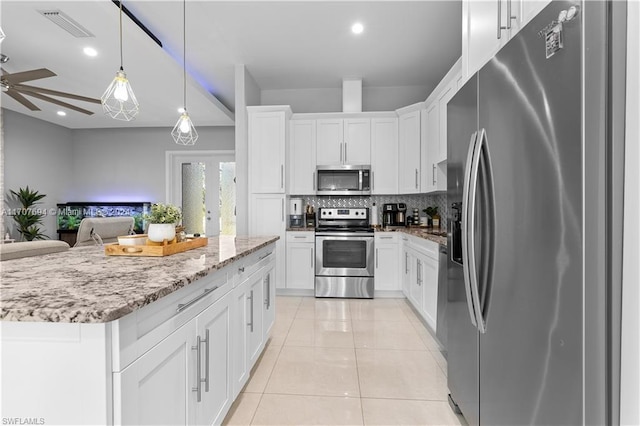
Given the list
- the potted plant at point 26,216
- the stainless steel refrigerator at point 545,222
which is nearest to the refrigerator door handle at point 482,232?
the stainless steel refrigerator at point 545,222

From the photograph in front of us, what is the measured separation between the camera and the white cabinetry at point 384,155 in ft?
14.5

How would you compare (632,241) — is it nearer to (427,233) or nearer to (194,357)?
(194,357)

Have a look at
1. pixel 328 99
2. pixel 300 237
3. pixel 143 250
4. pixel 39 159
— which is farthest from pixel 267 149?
pixel 39 159

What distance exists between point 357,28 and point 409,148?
1.62 m

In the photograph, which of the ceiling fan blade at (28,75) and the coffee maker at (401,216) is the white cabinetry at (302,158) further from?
the ceiling fan blade at (28,75)

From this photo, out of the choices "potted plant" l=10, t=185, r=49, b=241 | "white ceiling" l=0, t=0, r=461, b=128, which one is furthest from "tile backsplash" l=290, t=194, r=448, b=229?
"potted plant" l=10, t=185, r=49, b=241

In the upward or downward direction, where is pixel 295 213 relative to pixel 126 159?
downward

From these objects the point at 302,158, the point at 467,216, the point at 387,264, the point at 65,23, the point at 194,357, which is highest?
the point at 65,23

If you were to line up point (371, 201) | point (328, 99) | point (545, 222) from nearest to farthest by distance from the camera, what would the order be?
point (545, 222)
point (371, 201)
point (328, 99)

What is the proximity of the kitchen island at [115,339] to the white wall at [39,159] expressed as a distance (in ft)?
18.5

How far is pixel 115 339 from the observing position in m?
0.81

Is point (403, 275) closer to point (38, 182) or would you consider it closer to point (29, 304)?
point (29, 304)

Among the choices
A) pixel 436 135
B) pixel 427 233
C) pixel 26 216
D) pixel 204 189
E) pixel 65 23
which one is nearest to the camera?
pixel 65 23

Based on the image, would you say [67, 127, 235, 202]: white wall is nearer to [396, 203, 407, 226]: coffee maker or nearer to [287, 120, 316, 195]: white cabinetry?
[287, 120, 316, 195]: white cabinetry
